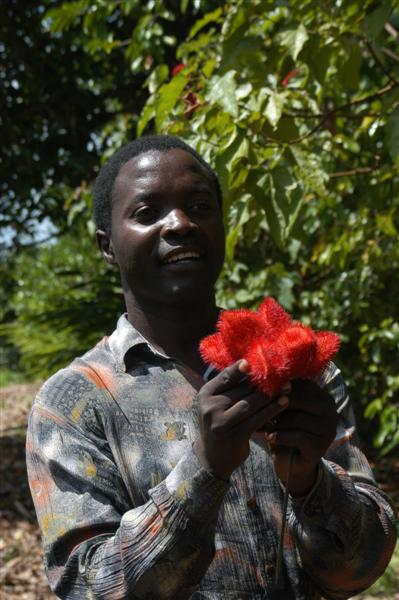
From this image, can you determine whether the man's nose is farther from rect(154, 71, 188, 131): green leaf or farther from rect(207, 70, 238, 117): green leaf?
rect(154, 71, 188, 131): green leaf

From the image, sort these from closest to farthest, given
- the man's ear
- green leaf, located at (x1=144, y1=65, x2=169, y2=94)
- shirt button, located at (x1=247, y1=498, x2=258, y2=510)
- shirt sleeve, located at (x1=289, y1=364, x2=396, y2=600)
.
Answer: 1. shirt sleeve, located at (x1=289, y1=364, x2=396, y2=600)
2. shirt button, located at (x1=247, y1=498, x2=258, y2=510)
3. the man's ear
4. green leaf, located at (x1=144, y1=65, x2=169, y2=94)

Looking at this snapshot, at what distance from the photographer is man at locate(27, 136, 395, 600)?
1.28 meters

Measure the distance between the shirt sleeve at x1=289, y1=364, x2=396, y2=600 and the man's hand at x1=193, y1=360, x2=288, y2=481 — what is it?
24 cm

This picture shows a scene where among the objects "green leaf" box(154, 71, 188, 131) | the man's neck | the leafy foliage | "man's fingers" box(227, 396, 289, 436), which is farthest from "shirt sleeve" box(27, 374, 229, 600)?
"green leaf" box(154, 71, 188, 131)

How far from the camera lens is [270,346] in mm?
1257

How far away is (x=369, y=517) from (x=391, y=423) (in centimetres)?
356

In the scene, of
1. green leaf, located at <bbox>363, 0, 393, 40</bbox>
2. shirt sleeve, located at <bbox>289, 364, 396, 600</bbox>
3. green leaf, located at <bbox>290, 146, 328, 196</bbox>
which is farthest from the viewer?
green leaf, located at <bbox>290, 146, 328, 196</bbox>

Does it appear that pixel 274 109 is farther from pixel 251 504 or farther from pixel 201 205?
pixel 251 504

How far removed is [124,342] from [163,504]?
474 millimetres

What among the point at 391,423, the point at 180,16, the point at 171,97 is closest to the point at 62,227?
the point at 180,16

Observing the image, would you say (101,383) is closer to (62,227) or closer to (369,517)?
(369,517)

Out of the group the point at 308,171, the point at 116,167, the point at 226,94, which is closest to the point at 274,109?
the point at 226,94

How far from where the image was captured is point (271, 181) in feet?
8.25

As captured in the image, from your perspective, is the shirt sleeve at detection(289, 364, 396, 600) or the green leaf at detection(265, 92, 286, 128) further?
the green leaf at detection(265, 92, 286, 128)
